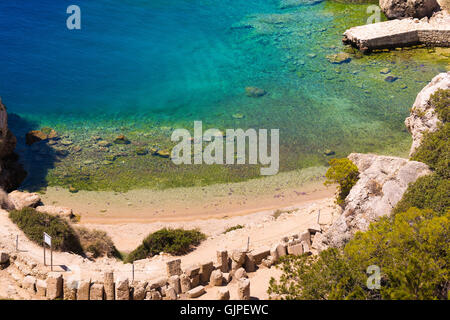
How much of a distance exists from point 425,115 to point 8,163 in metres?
24.9

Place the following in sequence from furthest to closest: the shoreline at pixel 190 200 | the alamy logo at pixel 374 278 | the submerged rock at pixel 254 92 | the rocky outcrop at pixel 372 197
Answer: the submerged rock at pixel 254 92
the shoreline at pixel 190 200
the rocky outcrop at pixel 372 197
the alamy logo at pixel 374 278

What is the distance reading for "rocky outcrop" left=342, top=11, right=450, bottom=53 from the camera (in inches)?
1735

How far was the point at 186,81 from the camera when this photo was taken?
4206 cm

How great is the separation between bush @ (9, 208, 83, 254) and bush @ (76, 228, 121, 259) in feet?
1.53

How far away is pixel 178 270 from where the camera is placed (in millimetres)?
19656

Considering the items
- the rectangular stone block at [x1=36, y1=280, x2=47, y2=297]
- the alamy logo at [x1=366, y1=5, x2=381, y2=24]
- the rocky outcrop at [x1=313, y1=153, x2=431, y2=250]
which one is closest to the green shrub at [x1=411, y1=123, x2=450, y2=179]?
the rocky outcrop at [x1=313, y1=153, x2=431, y2=250]

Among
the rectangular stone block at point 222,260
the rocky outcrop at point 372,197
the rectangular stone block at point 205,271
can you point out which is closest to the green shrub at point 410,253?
the rocky outcrop at point 372,197

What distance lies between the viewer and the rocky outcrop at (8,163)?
2931 centimetres

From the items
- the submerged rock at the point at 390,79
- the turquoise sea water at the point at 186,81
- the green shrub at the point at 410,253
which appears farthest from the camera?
the submerged rock at the point at 390,79

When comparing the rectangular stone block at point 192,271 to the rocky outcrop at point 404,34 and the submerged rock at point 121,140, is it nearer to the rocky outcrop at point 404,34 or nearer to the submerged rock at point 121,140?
the submerged rock at point 121,140

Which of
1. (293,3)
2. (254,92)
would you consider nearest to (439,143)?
(254,92)

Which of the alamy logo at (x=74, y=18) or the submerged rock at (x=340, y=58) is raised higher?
the alamy logo at (x=74, y=18)

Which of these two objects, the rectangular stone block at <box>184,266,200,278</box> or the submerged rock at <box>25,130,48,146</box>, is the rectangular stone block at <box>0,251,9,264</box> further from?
the submerged rock at <box>25,130,48,146</box>

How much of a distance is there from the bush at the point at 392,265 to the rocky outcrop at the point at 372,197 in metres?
2.17
